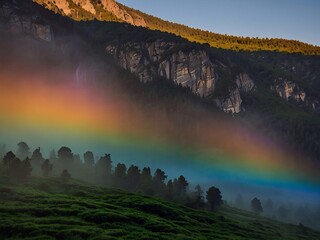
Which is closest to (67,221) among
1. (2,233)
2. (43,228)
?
(43,228)

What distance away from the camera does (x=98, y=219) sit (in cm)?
13875

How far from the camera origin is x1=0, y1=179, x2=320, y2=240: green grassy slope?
118688mm

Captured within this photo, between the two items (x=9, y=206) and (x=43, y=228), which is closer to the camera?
(x=43, y=228)

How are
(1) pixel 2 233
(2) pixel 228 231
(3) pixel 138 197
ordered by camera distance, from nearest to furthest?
(1) pixel 2 233 → (2) pixel 228 231 → (3) pixel 138 197

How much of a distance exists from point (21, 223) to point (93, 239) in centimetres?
2321

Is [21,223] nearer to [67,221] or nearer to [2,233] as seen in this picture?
[2,233]

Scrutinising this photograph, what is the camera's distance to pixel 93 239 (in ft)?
375

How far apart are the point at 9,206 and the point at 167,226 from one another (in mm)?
54671

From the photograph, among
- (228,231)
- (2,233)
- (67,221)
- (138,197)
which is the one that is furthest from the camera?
(138,197)

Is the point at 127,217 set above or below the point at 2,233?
above

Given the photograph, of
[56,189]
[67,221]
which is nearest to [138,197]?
[56,189]

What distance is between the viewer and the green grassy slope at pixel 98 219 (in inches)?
4673

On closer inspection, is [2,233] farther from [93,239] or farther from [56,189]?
[56,189]

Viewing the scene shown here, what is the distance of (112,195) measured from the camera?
19212 centimetres
